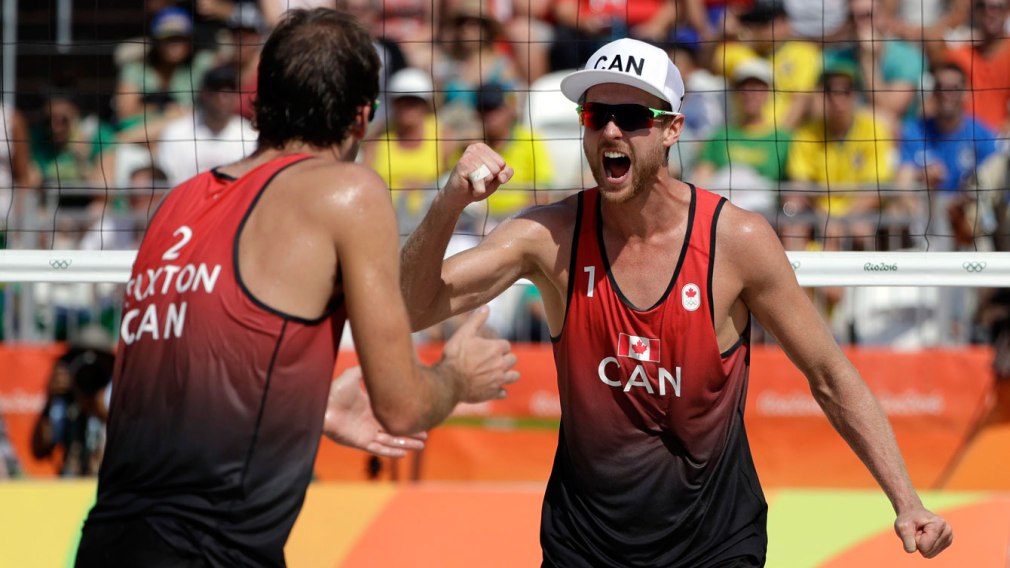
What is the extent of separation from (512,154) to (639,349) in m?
5.35

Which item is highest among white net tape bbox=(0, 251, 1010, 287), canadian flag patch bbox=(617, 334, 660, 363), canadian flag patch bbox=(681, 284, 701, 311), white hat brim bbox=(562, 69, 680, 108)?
white hat brim bbox=(562, 69, 680, 108)

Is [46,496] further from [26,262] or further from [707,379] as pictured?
[707,379]

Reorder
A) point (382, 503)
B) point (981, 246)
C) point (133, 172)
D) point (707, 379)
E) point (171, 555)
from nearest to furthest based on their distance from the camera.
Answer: point (171, 555)
point (707, 379)
point (382, 503)
point (981, 246)
point (133, 172)

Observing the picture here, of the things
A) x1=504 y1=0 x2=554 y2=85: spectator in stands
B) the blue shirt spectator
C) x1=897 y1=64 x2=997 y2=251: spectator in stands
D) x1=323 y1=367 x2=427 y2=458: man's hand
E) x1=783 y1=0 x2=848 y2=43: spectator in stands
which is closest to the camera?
x1=323 y1=367 x2=427 y2=458: man's hand

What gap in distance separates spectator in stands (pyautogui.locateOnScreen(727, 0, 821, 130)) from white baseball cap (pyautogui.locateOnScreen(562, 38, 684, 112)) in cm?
607

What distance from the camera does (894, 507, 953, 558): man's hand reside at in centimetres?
390

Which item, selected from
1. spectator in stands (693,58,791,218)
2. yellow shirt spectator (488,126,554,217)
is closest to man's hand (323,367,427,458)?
yellow shirt spectator (488,126,554,217)

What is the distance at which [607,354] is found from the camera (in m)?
4.07

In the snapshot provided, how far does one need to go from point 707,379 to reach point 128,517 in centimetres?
178

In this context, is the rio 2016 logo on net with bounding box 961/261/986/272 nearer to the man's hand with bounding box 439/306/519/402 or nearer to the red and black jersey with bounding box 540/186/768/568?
the red and black jersey with bounding box 540/186/768/568

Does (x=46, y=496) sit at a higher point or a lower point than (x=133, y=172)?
lower

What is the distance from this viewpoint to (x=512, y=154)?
9266 millimetres

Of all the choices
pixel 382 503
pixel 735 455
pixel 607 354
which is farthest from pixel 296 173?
pixel 382 503

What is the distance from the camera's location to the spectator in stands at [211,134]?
9.12 meters
